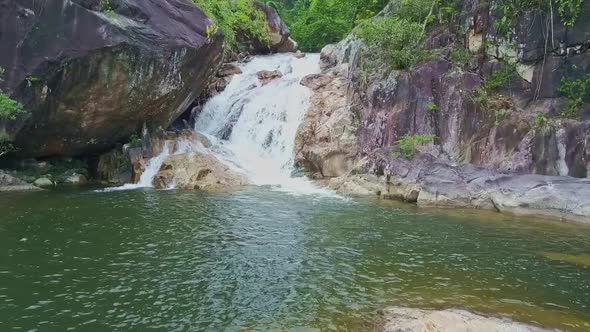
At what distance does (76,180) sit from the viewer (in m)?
24.9

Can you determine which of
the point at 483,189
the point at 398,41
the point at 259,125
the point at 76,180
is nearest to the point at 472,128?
the point at 483,189

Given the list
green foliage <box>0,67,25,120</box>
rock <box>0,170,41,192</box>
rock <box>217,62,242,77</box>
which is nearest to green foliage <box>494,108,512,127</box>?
rock <box>217,62,242,77</box>

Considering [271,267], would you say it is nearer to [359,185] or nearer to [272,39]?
[359,185]

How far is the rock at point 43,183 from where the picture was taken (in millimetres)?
23297

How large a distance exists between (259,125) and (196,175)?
6.13m

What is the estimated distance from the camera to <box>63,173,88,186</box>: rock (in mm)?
24608

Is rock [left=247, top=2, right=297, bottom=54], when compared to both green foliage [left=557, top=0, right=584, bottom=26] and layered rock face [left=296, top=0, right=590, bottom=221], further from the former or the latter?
green foliage [left=557, top=0, right=584, bottom=26]

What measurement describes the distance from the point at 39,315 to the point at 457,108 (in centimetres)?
1851

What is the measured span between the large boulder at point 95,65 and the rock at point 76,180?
1.31m

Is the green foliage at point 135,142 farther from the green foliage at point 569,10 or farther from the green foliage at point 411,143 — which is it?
the green foliage at point 569,10

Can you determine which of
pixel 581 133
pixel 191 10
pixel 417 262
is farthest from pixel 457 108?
pixel 191 10

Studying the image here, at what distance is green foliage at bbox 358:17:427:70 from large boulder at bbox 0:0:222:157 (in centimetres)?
829

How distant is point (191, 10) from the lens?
81.7 feet

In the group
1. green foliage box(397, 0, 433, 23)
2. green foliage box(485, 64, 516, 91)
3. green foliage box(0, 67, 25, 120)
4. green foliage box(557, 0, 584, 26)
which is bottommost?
green foliage box(0, 67, 25, 120)
